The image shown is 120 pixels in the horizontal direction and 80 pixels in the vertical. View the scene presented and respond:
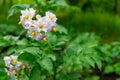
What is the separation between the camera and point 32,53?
2.76 m

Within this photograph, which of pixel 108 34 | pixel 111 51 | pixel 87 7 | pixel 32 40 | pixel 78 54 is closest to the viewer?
pixel 32 40

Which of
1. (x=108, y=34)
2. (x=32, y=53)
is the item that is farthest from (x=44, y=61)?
(x=108, y=34)

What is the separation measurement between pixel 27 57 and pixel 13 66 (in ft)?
0.65

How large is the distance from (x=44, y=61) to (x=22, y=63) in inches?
9.1

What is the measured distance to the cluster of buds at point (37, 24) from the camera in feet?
9.07

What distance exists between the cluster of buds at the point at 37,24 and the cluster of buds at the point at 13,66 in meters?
0.23

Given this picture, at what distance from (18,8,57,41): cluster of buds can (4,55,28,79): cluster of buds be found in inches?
9.2

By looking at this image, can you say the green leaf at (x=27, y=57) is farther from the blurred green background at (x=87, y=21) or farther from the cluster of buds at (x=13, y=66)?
the blurred green background at (x=87, y=21)

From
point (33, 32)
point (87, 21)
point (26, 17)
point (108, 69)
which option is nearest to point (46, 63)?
point (33, 32)

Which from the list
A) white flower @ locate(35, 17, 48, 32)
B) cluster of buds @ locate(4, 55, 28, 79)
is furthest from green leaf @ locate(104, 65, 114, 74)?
white flower @ locate(35, 17, 48, 32)

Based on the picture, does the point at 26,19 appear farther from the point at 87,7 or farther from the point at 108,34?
the point at 87,7

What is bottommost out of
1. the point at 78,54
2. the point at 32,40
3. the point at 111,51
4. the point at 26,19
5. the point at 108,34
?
the point at 108,34

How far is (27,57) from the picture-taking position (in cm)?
278

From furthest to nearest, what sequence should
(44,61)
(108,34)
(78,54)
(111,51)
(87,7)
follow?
(87,7)
(108,34)
(111,51)
(78,54)
(44,61)
